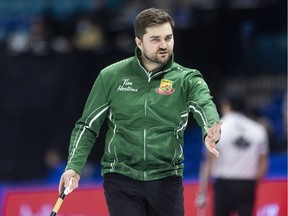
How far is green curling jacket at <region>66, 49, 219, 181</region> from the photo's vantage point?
21.7 ft

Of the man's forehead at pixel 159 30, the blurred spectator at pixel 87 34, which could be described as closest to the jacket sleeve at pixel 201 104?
the man's forehead at pixel 159 30

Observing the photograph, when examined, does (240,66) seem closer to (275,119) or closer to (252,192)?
(275,119)

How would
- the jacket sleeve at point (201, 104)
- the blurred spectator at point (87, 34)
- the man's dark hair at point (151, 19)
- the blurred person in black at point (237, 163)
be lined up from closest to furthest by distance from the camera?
the jacket sleeve at point (201, 104), the man's dark hair at point (151, 19), the blurred person in black at point (237, 163), the blurred spectator at point (87, 34)

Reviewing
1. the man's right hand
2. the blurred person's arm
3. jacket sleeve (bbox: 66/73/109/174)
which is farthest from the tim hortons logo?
the blurred person's arm

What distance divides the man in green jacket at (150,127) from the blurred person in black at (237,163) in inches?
151

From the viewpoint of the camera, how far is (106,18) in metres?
16.9

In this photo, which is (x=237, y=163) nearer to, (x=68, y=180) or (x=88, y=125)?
(x=88, y=125)

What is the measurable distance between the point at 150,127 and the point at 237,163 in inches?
160

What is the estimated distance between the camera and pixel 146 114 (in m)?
6.62

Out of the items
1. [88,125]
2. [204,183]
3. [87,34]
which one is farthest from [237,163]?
[87,34]

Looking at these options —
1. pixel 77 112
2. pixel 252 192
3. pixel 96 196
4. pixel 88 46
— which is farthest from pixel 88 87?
pixel 252 192

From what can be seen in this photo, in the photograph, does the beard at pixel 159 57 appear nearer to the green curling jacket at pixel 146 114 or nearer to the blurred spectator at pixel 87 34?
the green curling jacket at pixel 146 114

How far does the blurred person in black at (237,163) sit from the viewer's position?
10.5 meters

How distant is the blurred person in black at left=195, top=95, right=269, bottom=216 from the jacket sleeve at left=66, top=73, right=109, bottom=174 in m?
3.80
